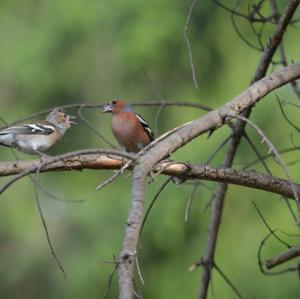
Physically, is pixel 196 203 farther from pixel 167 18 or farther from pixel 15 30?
pixel 15 30

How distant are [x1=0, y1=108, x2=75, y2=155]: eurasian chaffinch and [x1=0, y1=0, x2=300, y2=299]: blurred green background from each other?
1.73 metres

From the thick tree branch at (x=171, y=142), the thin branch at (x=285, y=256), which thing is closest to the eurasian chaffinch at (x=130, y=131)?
the thin branch at (x=285, y=256)

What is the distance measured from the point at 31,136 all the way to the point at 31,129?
0.12 m

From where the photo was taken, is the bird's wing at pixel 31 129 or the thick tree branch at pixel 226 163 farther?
the bird's wing at pixel 31 129

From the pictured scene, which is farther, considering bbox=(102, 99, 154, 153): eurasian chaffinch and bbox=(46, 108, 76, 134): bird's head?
bbox=(46, 108, 76, 134): bird's head

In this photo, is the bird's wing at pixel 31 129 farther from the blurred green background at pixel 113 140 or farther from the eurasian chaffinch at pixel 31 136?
the blurred green background at pixel 113 140

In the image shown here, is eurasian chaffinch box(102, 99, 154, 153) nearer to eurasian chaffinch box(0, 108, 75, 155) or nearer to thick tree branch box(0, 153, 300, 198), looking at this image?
eurasian chaffinch box(0, 108, 75, 155)

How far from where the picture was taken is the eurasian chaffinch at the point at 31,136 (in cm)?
666

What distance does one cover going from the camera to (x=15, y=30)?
36.8 ft

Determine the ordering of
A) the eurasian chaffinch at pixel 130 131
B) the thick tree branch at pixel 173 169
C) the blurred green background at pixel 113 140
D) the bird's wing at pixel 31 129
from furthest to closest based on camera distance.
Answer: the blurred green background at pixel 113 140 < the eurasian chaffinch at pixel 130 131 < the bird's wing at pixel 31 129 < the thick tree branch at pixel 173 169

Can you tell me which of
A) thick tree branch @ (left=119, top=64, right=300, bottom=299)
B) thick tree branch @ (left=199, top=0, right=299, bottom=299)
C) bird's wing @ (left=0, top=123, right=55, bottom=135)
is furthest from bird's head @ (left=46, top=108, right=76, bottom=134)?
thick tree branch @ (left=119, top=64, right=300, bottom=299)

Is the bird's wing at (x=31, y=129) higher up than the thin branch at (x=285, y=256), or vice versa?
the bird's wing at (x=31, y=129)

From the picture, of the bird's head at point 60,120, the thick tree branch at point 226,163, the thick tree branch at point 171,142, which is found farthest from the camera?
the bird's head at point 60,120

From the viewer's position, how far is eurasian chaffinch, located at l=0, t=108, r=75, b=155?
6664 millimetres
